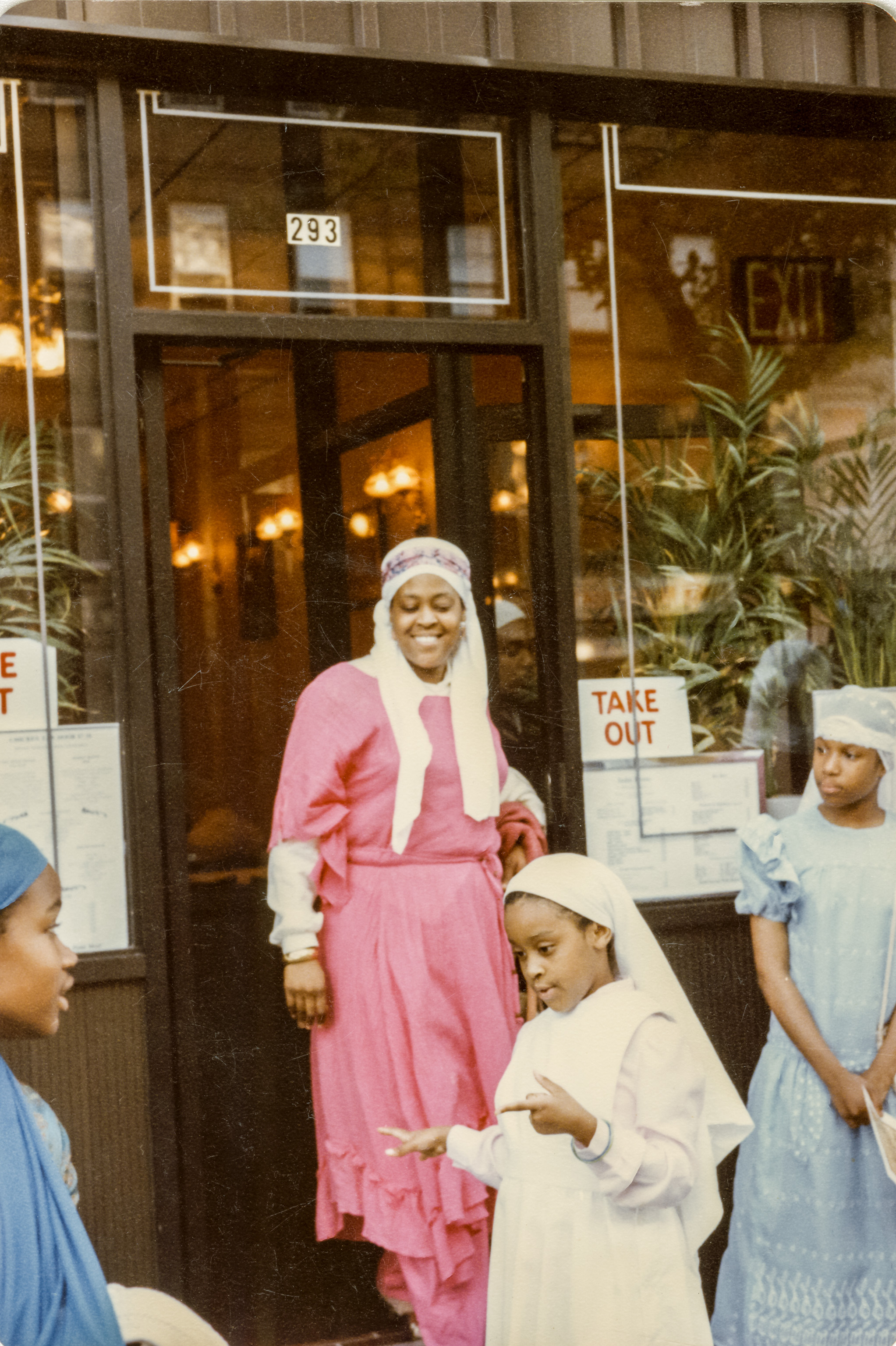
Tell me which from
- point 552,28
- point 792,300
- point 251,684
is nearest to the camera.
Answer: point 251,684

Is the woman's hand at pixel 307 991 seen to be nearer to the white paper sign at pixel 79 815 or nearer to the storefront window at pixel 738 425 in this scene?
the white paper sign at pixel 79 815

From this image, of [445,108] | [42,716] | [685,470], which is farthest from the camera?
[685,470]

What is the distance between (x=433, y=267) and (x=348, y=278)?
0.79 feet

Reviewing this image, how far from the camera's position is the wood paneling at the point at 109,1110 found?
319 centimetres

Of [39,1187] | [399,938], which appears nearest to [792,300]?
[399,938]

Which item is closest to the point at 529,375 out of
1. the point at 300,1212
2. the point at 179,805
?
the point at 179,805

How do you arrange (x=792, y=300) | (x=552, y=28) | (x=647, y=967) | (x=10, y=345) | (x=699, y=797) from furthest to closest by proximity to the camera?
1. (x=792, y=300)
2. (x=699, y=797)
3. (x=552, y=28)
4. (x=10, y=345)
5. (x=647, y=967)

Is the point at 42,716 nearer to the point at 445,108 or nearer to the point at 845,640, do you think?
the point at 445,108

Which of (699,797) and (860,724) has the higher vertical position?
(860,724)

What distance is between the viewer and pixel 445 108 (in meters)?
3.44

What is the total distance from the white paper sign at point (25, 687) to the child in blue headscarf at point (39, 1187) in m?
0.28

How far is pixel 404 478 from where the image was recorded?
341 cm

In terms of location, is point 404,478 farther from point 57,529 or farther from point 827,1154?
point 827,1154

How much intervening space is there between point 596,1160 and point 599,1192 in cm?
13
